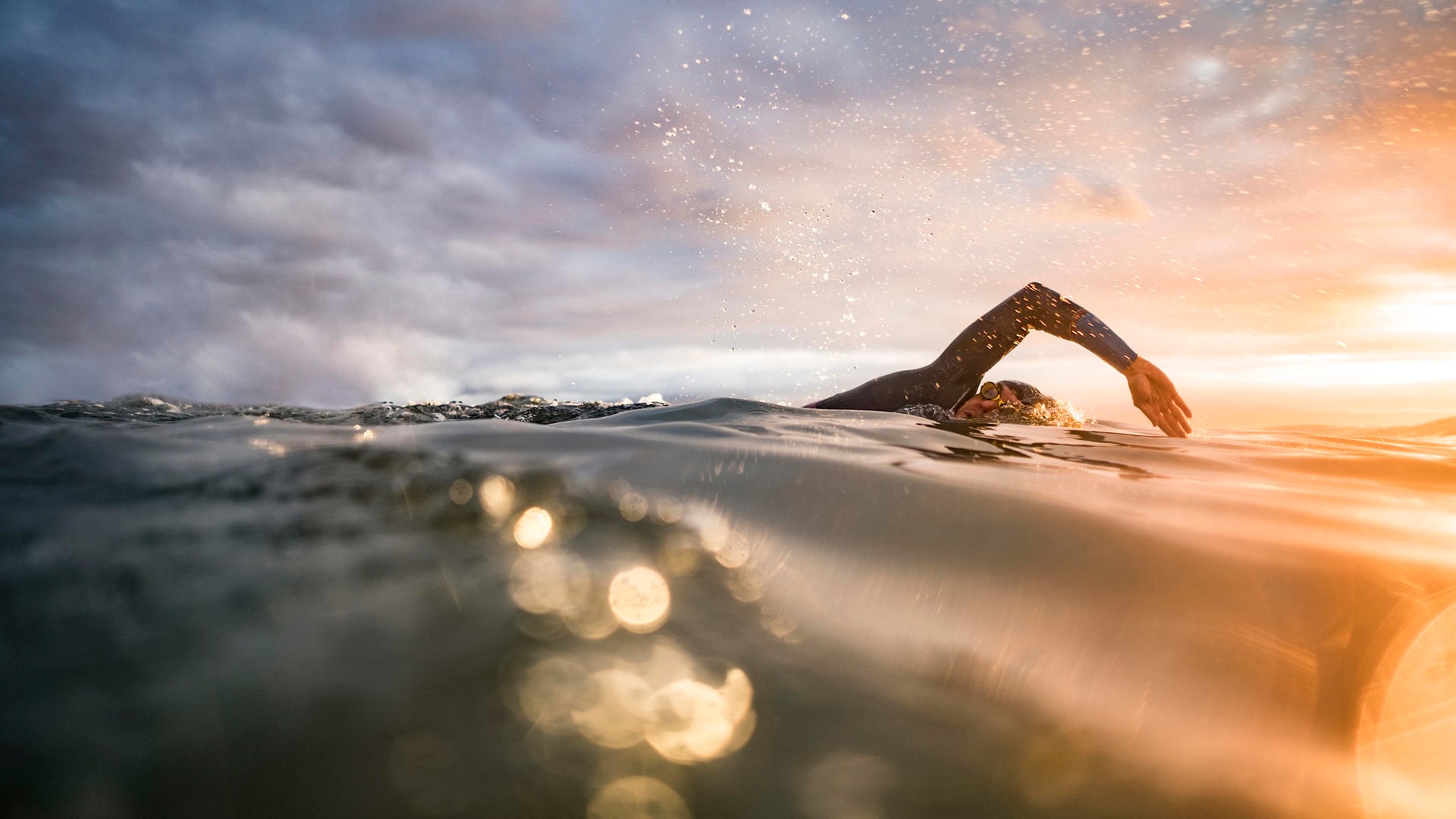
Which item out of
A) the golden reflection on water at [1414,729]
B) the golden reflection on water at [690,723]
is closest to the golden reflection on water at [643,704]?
the golden reflection on water at [690,723]

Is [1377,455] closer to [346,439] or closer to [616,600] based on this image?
[616,600]

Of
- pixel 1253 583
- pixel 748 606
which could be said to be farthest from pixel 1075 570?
pixel 748 606

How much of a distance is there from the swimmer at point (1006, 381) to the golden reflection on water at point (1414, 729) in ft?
13.5

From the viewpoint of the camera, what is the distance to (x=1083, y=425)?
6.27 metres

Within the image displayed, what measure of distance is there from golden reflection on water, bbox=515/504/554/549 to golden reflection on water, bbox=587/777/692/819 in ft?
2.15

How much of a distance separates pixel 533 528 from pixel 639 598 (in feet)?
1.29

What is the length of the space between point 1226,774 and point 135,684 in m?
1.46

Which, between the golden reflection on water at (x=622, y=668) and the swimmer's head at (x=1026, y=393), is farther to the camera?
the swimmer's head at (x=1026, y=393)

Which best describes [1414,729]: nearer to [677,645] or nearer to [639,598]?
[677,645]

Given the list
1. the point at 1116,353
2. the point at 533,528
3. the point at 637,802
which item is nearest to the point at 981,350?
the point at 1116,353

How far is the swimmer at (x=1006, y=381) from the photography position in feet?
15.5

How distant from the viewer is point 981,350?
235 inches

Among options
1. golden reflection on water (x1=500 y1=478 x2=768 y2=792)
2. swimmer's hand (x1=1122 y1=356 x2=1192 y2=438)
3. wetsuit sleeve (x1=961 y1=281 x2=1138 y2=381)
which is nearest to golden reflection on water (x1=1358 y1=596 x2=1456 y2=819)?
golden reflection on water (x1=500 y1=478 x2=768 y2=792)

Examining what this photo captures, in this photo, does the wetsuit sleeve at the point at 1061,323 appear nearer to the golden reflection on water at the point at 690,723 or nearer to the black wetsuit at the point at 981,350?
the black wetsuit at the point at 981,350
